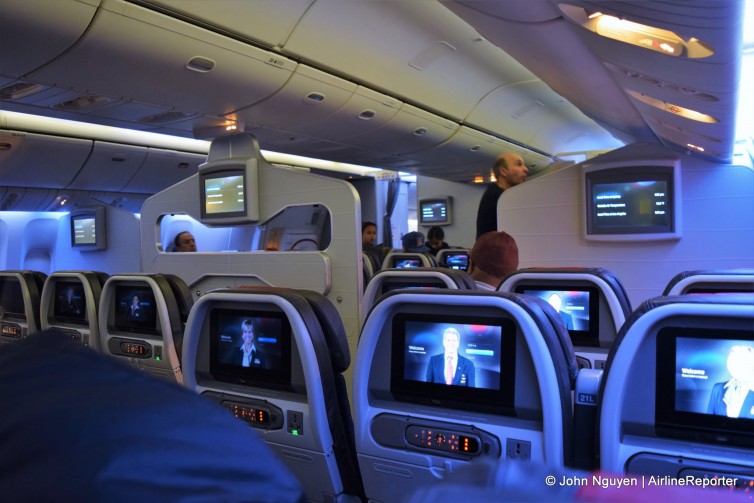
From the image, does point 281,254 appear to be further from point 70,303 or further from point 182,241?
point 182,241

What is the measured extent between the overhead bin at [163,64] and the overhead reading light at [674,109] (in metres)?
2.98

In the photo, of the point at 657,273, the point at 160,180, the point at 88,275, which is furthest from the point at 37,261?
the point at 657,273

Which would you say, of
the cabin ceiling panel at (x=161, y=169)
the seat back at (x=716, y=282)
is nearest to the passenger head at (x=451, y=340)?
the seat back at (x=716, y=282)

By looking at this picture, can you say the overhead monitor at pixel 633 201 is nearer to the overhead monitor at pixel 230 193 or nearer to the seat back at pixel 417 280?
the seat back at pixel 417 280

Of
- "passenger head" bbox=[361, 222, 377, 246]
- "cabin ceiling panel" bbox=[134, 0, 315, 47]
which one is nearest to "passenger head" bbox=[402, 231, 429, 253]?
"passenger head" bbox=[361, 222, 377, 246]

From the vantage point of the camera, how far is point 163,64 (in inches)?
171

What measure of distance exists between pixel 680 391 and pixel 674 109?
322cm

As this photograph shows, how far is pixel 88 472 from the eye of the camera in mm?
568

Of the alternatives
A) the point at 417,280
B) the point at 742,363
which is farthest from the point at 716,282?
the point at 417,280

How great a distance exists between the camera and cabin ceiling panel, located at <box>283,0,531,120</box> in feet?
16.2

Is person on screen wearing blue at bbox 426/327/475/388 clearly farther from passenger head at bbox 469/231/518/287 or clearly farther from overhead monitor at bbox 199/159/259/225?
overhead monitor at bbox 199/159/259/225

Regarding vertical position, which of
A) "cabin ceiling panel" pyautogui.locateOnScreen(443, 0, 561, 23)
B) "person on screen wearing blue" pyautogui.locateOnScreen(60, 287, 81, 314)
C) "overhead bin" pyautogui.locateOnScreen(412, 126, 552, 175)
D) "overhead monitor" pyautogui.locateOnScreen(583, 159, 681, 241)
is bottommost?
"person on screen wearing blue" pyautogui.locateOnScreen(60, 287, 81, 314)

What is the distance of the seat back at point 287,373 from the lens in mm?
2326

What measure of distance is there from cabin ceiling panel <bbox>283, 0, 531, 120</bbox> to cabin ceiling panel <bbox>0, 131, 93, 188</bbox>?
4.53m
